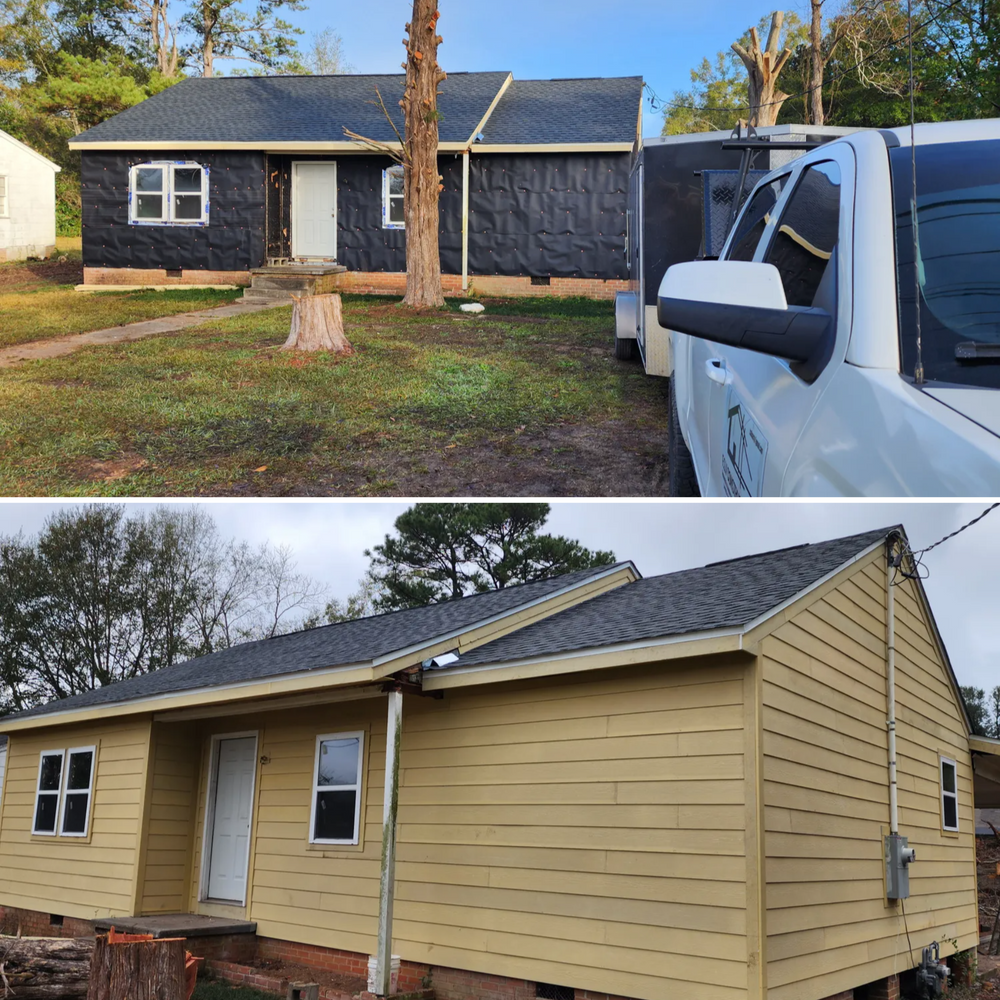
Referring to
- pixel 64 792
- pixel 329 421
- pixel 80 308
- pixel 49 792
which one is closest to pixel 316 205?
pixel 80 308

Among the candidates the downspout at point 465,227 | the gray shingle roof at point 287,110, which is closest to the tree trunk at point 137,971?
the downspout at point 465,227

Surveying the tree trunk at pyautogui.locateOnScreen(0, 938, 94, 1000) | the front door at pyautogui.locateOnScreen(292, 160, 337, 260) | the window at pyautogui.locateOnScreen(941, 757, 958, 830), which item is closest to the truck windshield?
the tree trunk at pyautogui.locateOnScreen(0, 938, 94, 1000)

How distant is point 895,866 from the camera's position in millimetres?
7691

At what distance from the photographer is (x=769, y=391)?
2979 mm

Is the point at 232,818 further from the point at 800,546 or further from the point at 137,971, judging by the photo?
the point at 800,546

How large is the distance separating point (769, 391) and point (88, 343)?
13.1 m

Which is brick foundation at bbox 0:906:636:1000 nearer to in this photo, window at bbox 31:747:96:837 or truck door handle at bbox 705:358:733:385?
window at bbox 31:747:96:837

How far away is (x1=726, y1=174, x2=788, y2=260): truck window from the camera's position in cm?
415

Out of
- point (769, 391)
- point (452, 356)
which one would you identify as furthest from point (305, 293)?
point (769, 391)

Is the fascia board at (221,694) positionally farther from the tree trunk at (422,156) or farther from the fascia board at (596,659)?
the tree trunk at (422,156)

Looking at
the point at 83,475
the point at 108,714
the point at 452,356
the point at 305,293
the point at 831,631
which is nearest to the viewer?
the point at 831,631

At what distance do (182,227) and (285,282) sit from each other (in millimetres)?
5478

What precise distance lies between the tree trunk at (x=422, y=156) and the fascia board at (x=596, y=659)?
12981 mm

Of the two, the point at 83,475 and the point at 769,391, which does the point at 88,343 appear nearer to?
the point at 83,475
